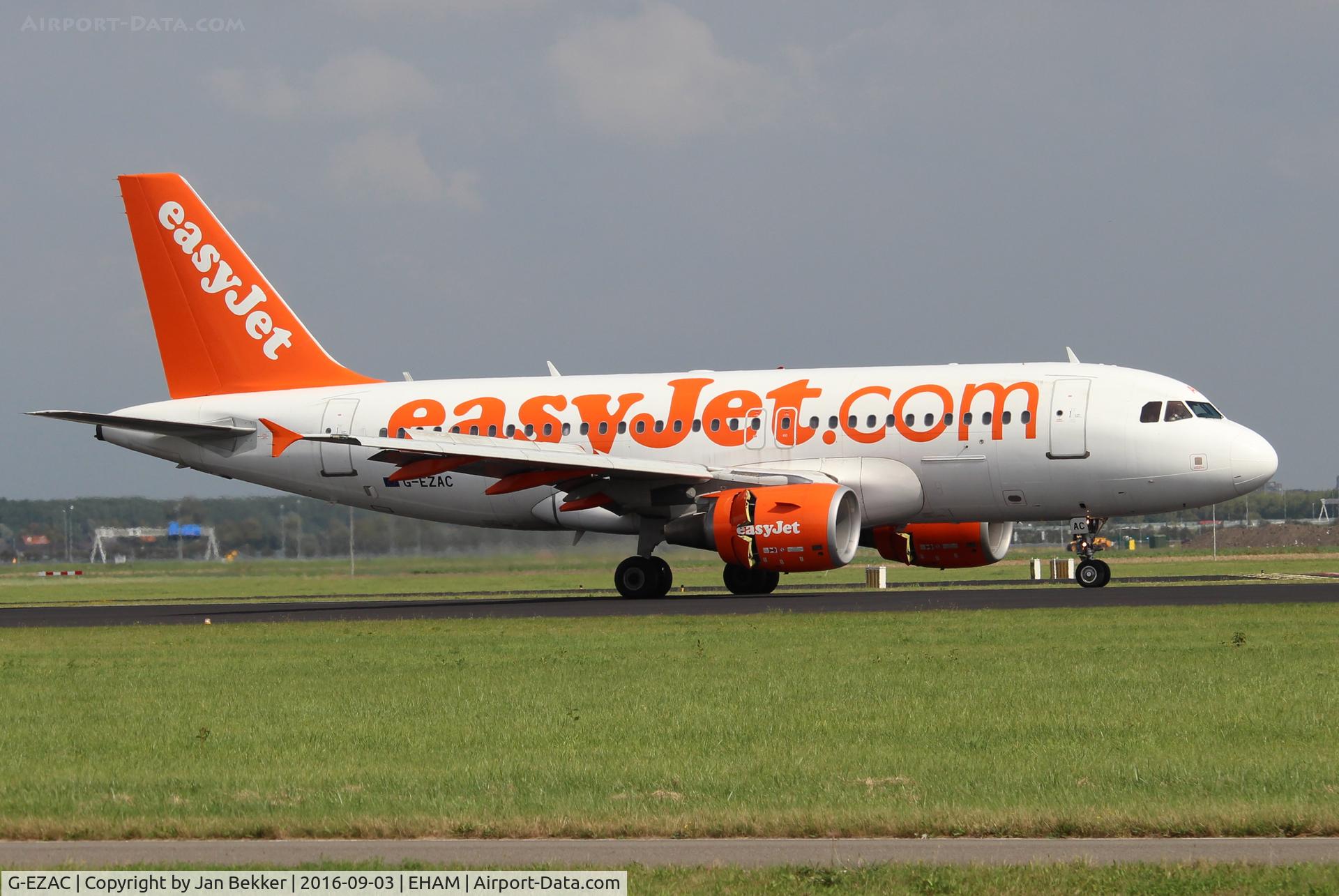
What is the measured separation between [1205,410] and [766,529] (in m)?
9.08

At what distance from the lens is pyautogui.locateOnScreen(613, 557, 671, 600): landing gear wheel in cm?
3450

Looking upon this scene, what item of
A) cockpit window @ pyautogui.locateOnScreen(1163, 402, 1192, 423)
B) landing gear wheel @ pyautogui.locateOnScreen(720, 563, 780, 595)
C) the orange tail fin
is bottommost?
landing gear wheel @ pyautogui.locateOnScreen(720, 563, 780, 595)

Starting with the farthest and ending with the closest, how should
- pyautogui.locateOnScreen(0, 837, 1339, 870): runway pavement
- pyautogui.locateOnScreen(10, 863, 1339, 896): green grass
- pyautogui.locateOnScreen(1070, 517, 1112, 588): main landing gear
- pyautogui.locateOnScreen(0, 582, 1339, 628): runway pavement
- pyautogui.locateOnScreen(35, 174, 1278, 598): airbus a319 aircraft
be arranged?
pyautogui.locateOnScreen(1070, 517, 1112, 588): main landing gear < pyautogui.locateOnScreen(35, 174, 1278, 598): airbus a319 aircraft < pyautogui.locateOnScreen(0, 582, 1339, 628): runway pavement < pyautogui.locateOnScreen(0, 837, 1339, 870): runway pavement < pyautogui.locateOnScreen(10, 863, 1339, 896): green grass

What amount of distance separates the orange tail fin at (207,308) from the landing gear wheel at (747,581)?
1023cm

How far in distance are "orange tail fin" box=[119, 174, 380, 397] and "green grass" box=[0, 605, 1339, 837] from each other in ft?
54.0

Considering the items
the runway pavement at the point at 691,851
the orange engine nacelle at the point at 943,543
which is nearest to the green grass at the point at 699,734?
the runway pavement at the point at 691,851

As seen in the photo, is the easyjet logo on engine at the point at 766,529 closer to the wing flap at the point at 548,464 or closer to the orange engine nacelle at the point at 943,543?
the wing flap at the point at 548,464

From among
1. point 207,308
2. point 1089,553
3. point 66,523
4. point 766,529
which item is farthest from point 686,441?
point 66,523

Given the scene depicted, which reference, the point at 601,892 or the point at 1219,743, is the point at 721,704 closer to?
the point at 1219,743

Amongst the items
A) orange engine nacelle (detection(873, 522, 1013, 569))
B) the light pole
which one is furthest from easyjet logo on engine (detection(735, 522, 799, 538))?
the light pole

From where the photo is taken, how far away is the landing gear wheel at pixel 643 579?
34500mm

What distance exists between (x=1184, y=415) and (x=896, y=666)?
15.7 m

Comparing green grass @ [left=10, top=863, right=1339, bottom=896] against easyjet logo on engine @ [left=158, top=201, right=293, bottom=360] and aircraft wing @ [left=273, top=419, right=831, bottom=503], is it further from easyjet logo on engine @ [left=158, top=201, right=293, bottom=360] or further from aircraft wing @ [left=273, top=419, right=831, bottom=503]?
easyjet logo on engine @ [left=158, top=201, right=293, bottom=360]

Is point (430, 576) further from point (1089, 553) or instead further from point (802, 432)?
point (1089, 553)
